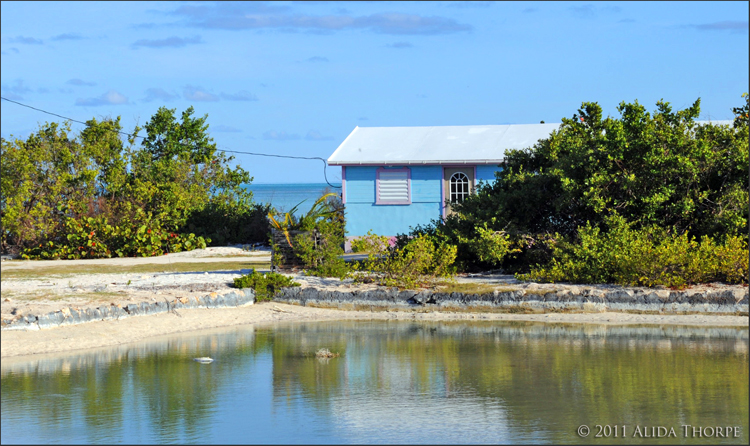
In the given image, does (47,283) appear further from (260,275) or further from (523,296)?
(523,296)

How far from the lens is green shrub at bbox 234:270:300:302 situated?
15492 mm

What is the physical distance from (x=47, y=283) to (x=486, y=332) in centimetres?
858

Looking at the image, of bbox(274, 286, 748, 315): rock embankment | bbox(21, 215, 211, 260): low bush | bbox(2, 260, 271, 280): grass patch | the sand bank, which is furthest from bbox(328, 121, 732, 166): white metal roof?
the sand bank

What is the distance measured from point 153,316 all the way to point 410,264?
467 centimetres

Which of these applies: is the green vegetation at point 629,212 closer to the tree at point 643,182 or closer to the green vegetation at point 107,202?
the tree at point 643,182

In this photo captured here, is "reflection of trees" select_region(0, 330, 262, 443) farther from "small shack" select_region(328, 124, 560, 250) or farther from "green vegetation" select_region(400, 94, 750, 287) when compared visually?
"small shack" select_region(328, 124, 560, 250)

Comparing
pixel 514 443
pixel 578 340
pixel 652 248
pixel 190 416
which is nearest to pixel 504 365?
pixel 578 340

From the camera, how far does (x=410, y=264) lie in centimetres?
1565

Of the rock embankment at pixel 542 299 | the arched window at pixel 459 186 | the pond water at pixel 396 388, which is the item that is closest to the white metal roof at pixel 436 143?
the arched window at pixel 459 186

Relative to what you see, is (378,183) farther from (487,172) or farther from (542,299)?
(542,299)

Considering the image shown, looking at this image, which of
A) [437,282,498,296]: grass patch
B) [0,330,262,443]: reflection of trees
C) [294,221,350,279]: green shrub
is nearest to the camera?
[0,330,262,443]: reflection of trees

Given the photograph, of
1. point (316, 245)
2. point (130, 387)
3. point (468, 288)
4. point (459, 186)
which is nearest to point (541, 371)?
point (130, 387)

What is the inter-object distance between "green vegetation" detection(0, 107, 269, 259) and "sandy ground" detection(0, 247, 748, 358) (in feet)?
20.6

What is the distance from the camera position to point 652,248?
14.7 metres
